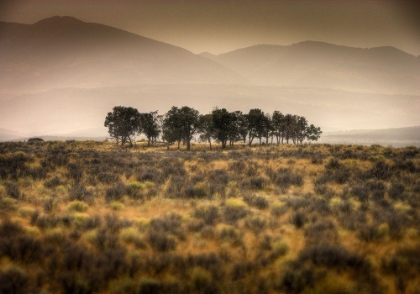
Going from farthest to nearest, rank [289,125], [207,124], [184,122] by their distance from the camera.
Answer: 1. [289,125]
2. [207,124]
3. [184,122]

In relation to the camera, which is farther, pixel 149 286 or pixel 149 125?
pixel 149 125

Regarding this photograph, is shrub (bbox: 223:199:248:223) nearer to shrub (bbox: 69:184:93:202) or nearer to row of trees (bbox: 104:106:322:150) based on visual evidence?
shrub (bbox: 69:184:93:202)

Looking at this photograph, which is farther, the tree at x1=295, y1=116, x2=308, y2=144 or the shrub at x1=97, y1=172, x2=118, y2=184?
the tree at x1=295, y1=116, x2=308, y2=144

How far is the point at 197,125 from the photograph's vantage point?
7100 centimetres

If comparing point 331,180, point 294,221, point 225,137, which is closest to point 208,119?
point 225,137

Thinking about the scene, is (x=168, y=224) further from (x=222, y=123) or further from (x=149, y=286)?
(x=222, y=123)

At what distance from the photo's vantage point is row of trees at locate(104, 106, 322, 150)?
7206 cm

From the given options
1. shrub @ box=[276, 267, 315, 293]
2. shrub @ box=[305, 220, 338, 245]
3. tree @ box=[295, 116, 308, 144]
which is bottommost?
shrub @ box=[276, 267, 315, 293]

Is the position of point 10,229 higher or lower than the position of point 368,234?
higher

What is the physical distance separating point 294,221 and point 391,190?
824 centimetres

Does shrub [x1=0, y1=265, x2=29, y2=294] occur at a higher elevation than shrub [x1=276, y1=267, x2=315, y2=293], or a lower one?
higher

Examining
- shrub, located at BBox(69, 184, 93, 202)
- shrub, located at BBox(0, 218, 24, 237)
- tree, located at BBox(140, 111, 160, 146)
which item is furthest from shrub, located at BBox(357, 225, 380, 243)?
tree, located at BBox(140, 111, 160, 146)

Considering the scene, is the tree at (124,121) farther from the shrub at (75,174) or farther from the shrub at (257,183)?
the shrub at (257,183)

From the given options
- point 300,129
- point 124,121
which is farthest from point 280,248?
point 300,129
